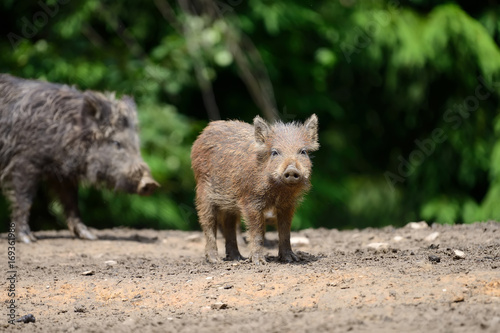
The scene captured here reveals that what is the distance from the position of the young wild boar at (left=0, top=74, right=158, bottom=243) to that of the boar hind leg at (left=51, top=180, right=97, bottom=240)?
0.02 metres

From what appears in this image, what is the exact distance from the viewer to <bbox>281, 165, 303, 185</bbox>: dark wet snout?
572 cm

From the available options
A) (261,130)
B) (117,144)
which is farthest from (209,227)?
(117,144)

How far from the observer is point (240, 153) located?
6410 millimetres

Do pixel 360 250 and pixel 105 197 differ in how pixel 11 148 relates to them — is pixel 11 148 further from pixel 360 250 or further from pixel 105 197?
pixel 360 250

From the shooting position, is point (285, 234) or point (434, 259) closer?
point (434, 259)

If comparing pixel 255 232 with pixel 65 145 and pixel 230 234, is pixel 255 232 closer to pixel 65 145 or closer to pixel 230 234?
pixel 230 234

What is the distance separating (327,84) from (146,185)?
4.69m

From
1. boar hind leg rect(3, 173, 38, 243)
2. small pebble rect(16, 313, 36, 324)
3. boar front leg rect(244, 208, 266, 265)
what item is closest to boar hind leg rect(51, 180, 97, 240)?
boar hind leg rect(3, 173, 38, 243)

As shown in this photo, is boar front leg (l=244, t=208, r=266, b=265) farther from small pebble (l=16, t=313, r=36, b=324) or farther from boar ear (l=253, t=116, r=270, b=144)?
small pebble (l=16, t=313, r=36, b=324)

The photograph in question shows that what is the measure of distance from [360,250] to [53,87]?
14.8ft

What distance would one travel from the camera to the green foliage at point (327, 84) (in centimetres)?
1063

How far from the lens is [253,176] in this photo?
6184 mm

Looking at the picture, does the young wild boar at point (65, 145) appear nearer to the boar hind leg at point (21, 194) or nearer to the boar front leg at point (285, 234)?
the boar hind leg at point (21, 194)

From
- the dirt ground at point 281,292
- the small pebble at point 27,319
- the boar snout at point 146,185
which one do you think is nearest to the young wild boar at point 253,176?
the dirt ground at point 281,292
